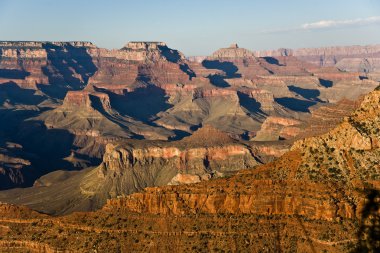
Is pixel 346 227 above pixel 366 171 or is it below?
below

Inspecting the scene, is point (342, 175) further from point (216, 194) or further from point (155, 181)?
point (155, 181)

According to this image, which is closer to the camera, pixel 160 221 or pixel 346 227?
pixel 346 227

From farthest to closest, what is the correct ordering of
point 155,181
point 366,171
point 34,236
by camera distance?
1. point 155,181
2. point 34,236
3. point 366,171

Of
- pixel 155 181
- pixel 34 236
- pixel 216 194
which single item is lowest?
pixel 155 181

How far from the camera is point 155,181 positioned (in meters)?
175

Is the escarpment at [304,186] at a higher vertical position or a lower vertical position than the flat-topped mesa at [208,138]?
higher

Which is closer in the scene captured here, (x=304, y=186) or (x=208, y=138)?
(x=304, y=186)

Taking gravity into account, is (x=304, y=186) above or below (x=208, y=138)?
above

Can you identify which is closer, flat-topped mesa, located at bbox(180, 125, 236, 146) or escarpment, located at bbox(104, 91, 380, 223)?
escarpment, located at bbox(104, 91, 380, 223)

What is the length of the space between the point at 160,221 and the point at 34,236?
1784 cm

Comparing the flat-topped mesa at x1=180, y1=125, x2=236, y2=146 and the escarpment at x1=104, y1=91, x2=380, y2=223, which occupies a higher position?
the escarpment at x1=104, y1=91, x2=380, y2=223

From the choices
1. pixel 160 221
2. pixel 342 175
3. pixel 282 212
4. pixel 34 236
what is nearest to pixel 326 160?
pixel 342 175

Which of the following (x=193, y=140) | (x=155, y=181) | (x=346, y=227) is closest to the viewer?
(x=346, y=227)

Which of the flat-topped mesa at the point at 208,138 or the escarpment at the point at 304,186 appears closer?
the escarpment at the point at 304,186
